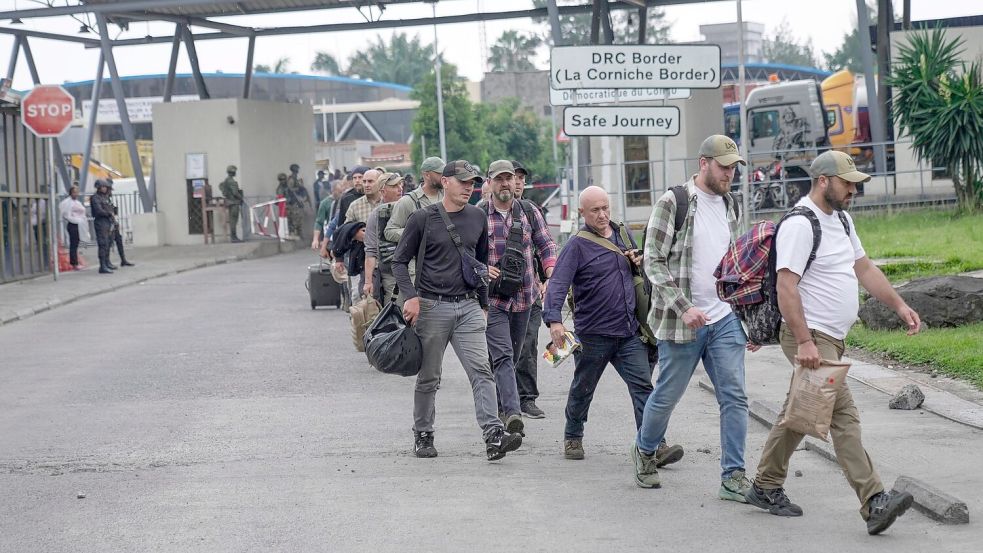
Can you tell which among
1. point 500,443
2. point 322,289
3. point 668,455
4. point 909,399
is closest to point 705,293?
point 668,455

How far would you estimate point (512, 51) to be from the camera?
113188mm

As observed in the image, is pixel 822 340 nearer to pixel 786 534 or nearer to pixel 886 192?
pixel 786 534

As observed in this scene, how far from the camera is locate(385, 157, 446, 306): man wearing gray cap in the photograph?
32.3ft

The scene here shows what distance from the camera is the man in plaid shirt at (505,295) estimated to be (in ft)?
30.1

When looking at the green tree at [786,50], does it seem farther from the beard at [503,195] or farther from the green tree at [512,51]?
the beard at [503,195]

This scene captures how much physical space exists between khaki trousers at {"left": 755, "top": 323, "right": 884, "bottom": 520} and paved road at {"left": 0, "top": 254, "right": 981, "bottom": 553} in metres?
0.22

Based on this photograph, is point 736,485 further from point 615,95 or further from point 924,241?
point 924,241

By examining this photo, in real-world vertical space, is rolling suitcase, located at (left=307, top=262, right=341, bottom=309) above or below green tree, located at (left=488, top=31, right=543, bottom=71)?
below

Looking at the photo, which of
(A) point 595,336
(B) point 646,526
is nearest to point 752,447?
(A) point 595,336

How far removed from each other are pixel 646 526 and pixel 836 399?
1105mm

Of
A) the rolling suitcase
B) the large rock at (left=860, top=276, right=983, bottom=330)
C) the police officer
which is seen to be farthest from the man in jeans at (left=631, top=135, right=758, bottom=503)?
the police officer

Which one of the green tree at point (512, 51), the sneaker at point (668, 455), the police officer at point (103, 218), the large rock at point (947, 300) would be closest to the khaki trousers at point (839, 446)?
the sneaker at point (668, 455)

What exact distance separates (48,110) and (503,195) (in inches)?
657

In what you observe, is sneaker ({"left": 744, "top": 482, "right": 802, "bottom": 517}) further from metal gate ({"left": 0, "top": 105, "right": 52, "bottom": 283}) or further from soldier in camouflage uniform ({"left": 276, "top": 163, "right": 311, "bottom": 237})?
soldier in camouflage uniform ({"left": 276, "top": 163, "right": 311, "bottom": 237})
